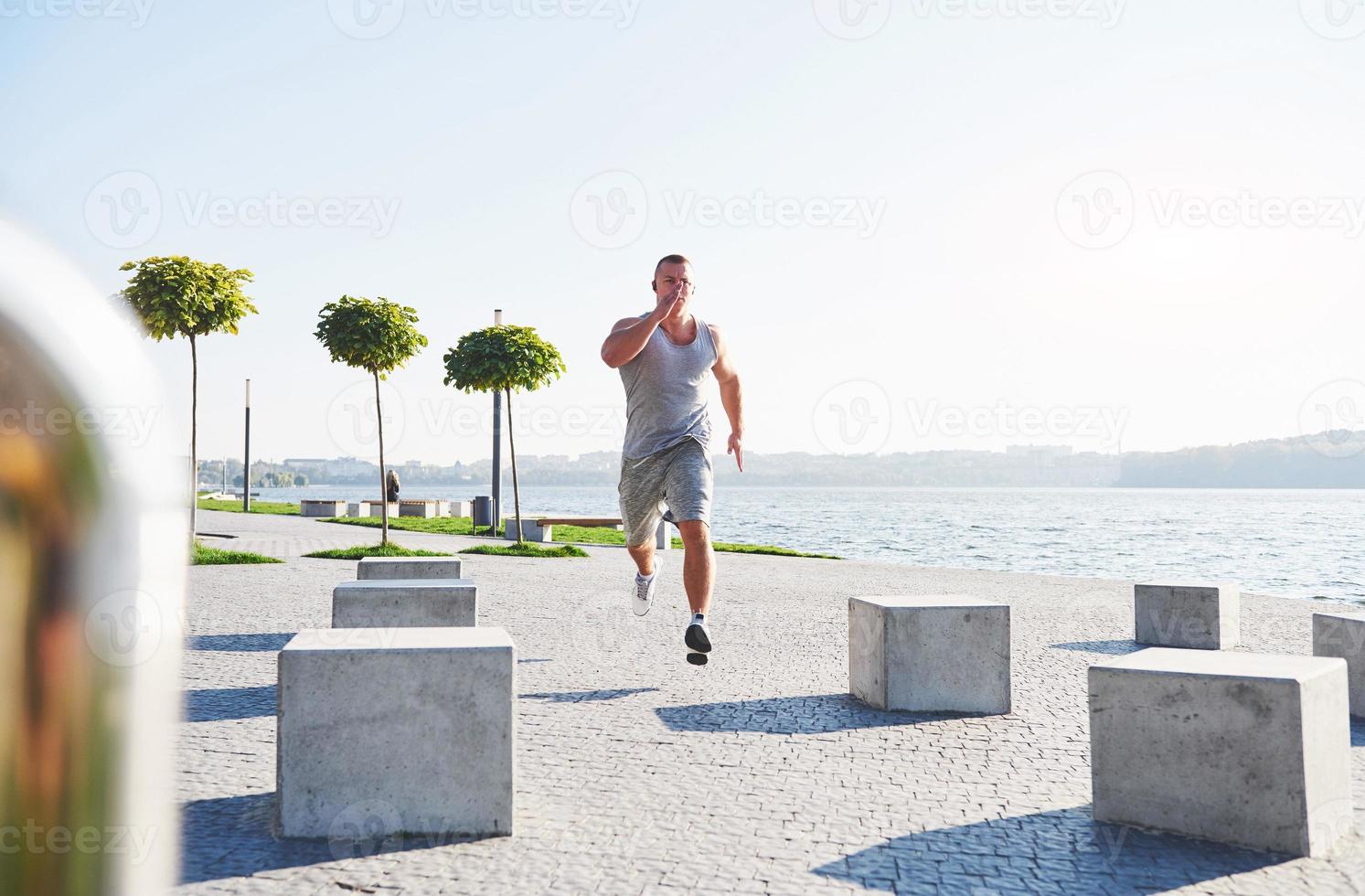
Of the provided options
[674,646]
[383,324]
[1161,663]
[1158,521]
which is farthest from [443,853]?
[1158,521]

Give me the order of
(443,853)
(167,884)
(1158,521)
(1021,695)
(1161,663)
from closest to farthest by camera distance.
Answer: (167,884) < (443,853) < (1161,663) < (1021,695) < (1158,521)

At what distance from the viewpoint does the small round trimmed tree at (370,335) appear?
18.9m

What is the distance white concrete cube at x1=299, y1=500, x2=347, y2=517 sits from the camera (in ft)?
140

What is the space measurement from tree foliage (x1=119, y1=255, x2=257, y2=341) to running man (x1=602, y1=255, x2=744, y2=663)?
11.3m

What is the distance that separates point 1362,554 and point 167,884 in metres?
53.0

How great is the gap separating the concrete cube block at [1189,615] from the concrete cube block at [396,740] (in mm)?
7425

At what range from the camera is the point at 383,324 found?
19.1 metres

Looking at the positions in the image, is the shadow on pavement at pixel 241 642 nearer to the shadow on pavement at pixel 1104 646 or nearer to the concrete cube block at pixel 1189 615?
the shadow on pavement at pixel 1104 646

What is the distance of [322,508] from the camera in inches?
1699

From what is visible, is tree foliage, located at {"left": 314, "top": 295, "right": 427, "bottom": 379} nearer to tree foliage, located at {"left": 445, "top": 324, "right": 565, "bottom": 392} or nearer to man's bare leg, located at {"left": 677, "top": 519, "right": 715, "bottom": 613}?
tree foliage, located at {"left": 445, "top": 324, "right": 565, "bottom": 392}

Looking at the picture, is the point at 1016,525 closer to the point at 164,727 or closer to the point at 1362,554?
the point at 1362,554

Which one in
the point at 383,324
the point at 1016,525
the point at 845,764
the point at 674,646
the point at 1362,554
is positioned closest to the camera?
the point at 845,764

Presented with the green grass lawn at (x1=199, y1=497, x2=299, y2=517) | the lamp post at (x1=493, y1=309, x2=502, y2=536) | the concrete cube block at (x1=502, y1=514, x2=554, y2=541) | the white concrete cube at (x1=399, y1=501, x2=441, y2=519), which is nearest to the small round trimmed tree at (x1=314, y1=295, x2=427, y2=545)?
the lamp post at (x1=493, y1=309, x2=502, y2=536)

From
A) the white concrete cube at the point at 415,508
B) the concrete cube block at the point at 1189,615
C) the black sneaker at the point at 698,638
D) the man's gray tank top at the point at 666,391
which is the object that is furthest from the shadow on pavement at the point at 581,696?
the white concrete cube at the point at 415,508
